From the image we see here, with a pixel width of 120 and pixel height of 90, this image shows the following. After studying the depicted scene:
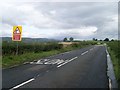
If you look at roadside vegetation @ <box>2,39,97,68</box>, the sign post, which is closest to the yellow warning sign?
the sign post

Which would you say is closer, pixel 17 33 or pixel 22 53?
Result: pixel 17 33

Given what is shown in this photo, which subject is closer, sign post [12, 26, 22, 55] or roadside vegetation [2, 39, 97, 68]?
roadside vegetation [2, 39, 97, 68]

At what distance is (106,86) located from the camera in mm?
10328

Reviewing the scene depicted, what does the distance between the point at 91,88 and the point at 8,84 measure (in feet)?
11.4

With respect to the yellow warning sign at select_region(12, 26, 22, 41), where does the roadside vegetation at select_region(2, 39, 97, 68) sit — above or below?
below

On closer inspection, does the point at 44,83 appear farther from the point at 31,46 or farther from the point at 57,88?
the point at 31,46

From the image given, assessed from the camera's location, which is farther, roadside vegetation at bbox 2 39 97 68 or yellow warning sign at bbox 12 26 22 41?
yellow warning sign at bbox 12 26 22 41

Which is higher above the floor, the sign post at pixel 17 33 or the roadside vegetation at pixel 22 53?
the sign post at pixel 17 33

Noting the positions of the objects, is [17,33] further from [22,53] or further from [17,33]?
[22,53]

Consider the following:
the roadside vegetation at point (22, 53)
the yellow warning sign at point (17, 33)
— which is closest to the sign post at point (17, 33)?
the yellow warning sign at point (17, 33)

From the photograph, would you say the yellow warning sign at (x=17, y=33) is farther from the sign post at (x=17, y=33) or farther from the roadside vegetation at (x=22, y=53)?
the roadside vegetation at (x=22, y=53)

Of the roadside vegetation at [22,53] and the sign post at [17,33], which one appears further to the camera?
the sign post at [17,33]

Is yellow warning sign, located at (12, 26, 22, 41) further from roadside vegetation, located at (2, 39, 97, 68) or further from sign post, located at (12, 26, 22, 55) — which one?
roadside vegetation, located at (2, 39, 97, 68)

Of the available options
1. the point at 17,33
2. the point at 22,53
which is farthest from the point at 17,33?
the point at 22,53
